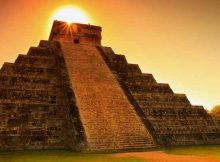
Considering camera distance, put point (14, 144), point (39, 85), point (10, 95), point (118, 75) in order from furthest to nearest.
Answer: point (118, 75), point (39, 85), point (10, 95), point (14, 144)

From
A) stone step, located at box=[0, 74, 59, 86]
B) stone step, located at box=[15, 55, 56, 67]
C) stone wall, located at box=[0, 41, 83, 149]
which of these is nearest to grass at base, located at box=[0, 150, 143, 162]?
stone wall, located at box=[0, 41, 83, 149]

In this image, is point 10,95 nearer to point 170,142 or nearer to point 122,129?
point 122,129

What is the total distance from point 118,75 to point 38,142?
28.5 feet

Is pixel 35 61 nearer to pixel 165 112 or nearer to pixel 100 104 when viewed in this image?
pixel 100 104

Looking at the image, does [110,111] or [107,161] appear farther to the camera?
[110,111]

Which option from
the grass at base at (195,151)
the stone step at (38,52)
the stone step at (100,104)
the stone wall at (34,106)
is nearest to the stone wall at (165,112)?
the stone step at (100,104)

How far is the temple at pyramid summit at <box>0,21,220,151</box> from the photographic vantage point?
1465 centimetres

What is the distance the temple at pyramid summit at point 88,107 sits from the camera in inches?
577

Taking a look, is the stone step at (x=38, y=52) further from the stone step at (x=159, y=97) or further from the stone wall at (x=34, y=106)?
the stone step at (x=159, y=97)

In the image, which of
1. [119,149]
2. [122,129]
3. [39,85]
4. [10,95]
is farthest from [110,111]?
[10,95]

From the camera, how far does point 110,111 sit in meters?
16.8

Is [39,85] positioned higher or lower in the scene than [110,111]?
higher

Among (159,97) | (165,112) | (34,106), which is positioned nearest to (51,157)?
(34,106)

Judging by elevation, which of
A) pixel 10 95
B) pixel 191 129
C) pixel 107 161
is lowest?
pixel 107 161
